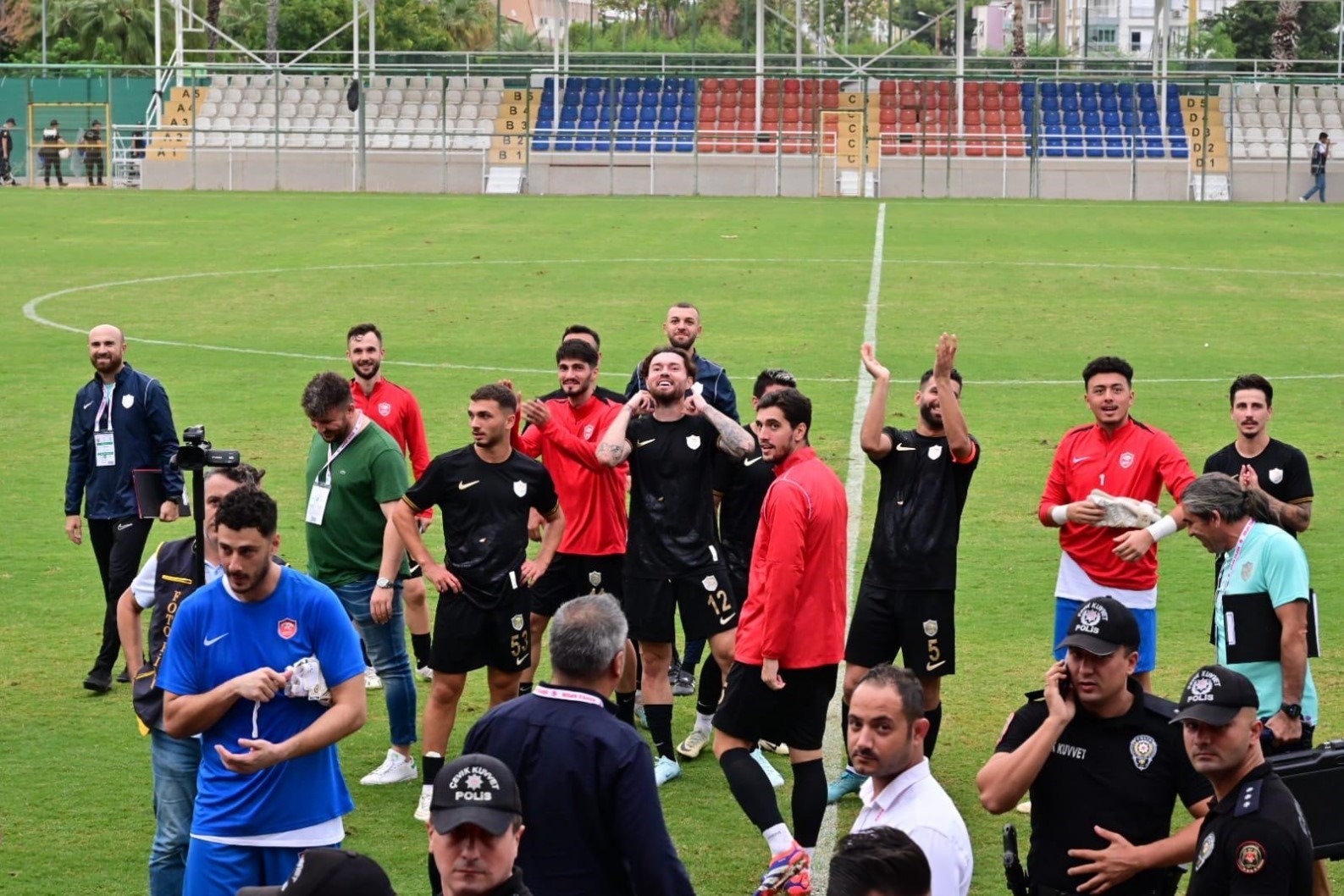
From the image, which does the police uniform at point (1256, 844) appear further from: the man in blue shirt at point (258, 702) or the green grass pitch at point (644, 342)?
the man in blue shirt at point (258, 702)

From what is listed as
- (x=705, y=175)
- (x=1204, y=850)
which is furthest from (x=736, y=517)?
(x=705, y=175)

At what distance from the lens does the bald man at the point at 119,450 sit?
11.6m

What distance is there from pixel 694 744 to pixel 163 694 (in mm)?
3796

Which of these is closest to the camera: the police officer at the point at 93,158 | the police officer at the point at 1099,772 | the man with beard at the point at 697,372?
the police officer at the point at 1099,772

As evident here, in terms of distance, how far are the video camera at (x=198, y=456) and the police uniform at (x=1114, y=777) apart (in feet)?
11.6

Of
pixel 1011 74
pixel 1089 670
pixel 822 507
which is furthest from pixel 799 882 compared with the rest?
pixel 1011 74

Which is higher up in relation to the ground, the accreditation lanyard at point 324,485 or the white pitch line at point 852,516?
the accreditation lanyard at point 324,485

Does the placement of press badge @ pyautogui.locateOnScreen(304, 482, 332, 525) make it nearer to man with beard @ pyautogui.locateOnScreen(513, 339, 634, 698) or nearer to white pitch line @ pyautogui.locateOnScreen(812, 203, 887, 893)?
man with beard @ pyautogui.locateOnScreen(513, 339, 634, 698)

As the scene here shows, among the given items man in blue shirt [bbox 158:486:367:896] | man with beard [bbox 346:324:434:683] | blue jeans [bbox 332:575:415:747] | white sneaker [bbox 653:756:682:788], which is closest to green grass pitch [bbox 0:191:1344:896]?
white sneaker [bbox 653:756:682:788]

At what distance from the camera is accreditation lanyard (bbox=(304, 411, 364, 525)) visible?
971 cm

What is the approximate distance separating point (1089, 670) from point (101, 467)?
7.74 meters

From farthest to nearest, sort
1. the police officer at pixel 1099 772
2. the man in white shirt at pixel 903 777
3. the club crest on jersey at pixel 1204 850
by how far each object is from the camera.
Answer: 1. the police officer at pixel 1099 772
2. the club crest on jersey at pixel 1204 850
3. the man in white shirt at pixel 903 777

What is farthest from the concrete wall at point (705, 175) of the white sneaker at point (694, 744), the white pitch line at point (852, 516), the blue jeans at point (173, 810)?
the blue jeans at point (173, 810)

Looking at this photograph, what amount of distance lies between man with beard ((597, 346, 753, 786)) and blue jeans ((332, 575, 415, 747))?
127cm
